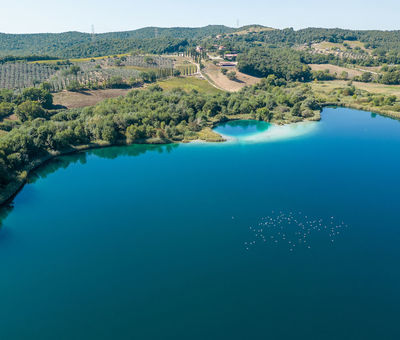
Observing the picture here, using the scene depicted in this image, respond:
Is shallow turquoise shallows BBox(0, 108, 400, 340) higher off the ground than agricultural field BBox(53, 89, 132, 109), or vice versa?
agricultural field BBox(53, 89, 132, 109)

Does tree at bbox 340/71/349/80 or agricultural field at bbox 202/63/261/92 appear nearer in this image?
agricultural field at bbox 202/63/261/92

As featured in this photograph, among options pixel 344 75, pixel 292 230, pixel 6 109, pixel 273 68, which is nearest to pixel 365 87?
pixel 344 75

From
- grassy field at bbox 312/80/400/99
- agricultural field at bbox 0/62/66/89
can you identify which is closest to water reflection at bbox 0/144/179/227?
agricultural field at bbox 0/62/66/89

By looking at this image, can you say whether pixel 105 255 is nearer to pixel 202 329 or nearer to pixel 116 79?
pixel 202 329

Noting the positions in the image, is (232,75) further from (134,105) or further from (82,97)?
(82,97)

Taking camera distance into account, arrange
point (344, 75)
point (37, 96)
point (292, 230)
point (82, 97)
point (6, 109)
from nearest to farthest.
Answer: point (292, 230) < point (6, 109) < point (37, 96) < point (82, 97) < point (344, 75)

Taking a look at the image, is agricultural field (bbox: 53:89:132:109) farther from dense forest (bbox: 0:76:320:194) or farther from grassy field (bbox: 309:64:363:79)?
grassy field (bbox: 309:64:363:79)
